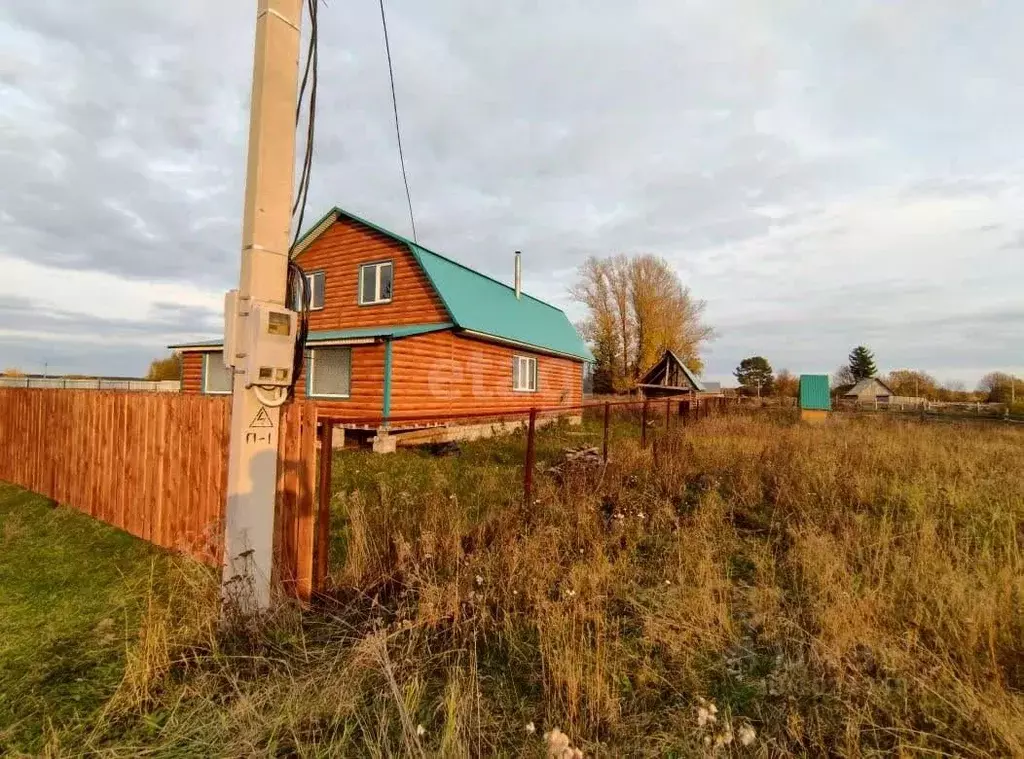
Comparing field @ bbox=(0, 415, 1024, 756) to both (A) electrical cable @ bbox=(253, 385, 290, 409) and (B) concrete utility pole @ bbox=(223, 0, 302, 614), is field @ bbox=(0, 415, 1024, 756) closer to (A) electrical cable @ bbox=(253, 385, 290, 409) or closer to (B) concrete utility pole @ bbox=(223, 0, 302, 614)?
(B) concrete utility pole @ bbox=(223, 0, 302, 614)

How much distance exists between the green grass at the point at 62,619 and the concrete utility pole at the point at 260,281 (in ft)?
2.74

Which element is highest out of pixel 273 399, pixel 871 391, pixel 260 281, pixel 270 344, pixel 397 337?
pixel 397 337

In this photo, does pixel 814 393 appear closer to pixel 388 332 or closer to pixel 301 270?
pixel 388 332

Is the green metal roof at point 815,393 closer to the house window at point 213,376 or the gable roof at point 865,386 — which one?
the house window at point 213,376

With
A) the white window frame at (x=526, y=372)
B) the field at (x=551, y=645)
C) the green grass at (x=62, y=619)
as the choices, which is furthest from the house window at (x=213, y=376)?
the field at (x=551, y=645)

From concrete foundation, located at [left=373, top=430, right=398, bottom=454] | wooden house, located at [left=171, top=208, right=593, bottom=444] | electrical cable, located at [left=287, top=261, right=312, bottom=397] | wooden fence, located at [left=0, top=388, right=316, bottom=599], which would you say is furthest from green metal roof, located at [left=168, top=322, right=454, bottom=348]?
electrical cable, located at [left=287, top=261, right=312, bottom=397]

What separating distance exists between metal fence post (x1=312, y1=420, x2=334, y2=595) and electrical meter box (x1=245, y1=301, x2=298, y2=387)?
48 centimetres

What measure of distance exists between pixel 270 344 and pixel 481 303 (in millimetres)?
14290

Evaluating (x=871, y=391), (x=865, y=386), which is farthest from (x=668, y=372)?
(x=871, y=391)

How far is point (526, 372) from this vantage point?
66.0 feet

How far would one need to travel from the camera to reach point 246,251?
333 centimetres

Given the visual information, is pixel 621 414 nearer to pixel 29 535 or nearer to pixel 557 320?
pixel 557 320

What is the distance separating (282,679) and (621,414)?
25016mm

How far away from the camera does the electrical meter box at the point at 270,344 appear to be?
3.23 m
